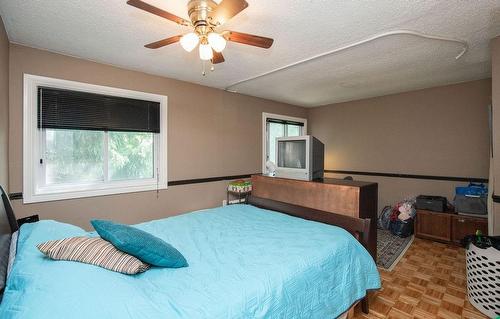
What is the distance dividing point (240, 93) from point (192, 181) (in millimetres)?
1775

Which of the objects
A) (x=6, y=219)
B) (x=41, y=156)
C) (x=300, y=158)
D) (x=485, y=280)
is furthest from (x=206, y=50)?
(x=485, y=280)

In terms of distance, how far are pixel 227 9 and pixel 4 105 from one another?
6.97 feet

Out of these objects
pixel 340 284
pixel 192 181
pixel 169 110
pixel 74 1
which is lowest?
pixel 340 284

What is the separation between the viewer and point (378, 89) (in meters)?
3.90

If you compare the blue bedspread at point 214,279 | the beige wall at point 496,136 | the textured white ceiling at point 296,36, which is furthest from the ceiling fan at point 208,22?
the beige wall at point 496,136

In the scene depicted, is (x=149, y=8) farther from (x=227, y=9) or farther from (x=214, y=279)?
(x=214, y=279)

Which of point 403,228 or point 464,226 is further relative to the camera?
point 403,228

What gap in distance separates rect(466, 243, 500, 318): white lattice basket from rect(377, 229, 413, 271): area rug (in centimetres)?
75

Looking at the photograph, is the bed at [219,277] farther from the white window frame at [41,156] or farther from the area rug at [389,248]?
the area rug at [389,248]

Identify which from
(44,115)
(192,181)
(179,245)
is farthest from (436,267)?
(44,115)

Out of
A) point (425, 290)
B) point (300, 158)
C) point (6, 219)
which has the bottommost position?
point (425, 290)

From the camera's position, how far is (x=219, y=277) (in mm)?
1235

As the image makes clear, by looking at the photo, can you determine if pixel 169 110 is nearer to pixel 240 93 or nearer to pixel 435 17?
pixel 240 93

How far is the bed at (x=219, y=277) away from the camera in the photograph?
3.01 ft
